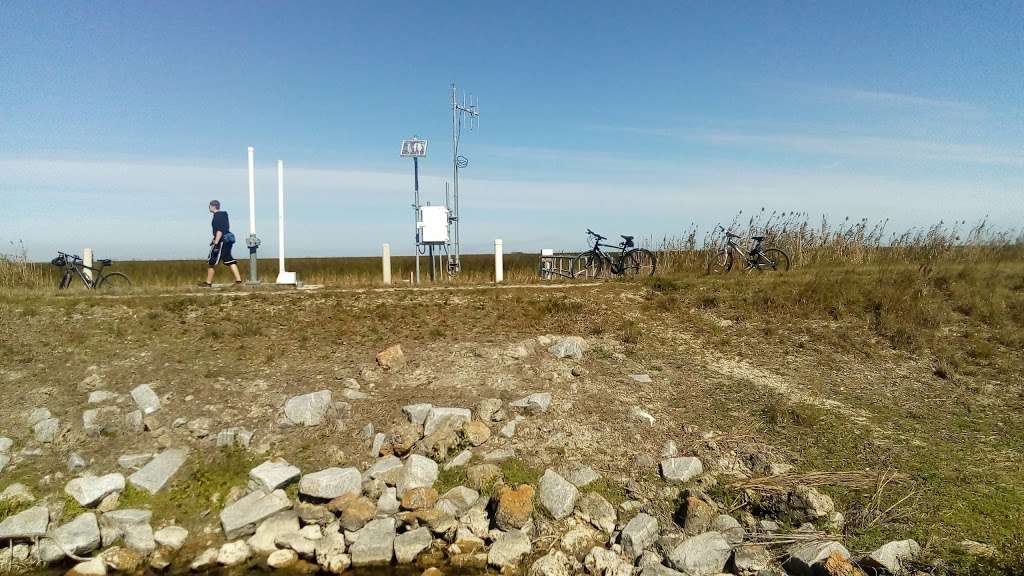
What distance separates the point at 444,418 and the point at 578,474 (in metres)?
1.91

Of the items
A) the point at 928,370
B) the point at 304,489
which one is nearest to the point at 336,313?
the point at 304,489

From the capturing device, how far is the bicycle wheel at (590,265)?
17.1 metres

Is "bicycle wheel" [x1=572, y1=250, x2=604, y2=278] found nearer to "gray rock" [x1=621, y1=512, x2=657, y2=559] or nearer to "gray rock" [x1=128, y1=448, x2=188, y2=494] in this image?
"gray rock" [x1=621, y1=512, x2=657, y2=559]

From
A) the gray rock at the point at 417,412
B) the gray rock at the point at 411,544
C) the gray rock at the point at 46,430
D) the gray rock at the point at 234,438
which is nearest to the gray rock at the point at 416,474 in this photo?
the gray rock at the point at 411,544

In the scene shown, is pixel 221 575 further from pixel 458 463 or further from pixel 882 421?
pixel 882 421

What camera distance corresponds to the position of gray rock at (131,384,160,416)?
8.21m

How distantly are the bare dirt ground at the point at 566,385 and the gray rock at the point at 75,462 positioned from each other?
0.26 feet

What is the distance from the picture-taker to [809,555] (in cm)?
530

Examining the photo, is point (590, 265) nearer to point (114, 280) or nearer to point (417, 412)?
point (417, 412)

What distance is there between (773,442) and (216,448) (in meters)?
6.90

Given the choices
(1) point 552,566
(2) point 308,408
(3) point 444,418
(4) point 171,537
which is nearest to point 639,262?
(3) point 444,418

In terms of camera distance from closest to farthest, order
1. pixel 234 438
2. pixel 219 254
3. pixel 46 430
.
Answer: pixel 234 438
pixel 46 430
pixel 219 254

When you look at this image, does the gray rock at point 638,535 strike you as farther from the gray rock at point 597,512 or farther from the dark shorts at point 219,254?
the dark shorts at point 219,254

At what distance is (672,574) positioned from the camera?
5516mm
